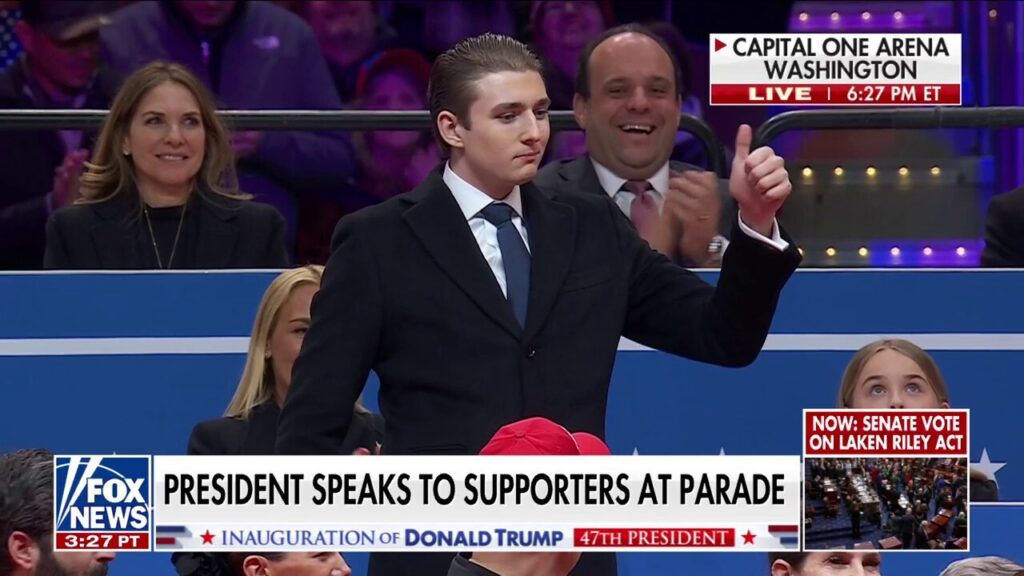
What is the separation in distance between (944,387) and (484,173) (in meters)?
1.37

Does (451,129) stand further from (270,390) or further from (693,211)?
(693,211)

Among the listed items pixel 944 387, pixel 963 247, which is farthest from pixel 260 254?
pixel 963 247

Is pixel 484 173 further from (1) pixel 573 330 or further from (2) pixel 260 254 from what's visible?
(2) pixel 260 254

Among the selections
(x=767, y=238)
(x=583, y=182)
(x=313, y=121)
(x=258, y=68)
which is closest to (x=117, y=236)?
(x=313, y=121)

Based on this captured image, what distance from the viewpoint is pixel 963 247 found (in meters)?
5.20

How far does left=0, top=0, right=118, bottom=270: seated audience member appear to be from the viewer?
5234 millimetres

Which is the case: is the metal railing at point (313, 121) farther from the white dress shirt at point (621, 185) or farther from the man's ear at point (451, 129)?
the man's ear at point (451, 129)

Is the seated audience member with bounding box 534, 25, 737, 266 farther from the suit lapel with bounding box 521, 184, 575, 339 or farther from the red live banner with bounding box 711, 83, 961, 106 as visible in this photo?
the suit lapel with bounding box 521, 184, 575, 339

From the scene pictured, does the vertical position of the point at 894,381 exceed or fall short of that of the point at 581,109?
it falls short

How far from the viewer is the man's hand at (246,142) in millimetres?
5332

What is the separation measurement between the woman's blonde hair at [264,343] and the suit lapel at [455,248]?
3.07 feet

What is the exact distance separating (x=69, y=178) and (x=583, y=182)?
136 centimetres

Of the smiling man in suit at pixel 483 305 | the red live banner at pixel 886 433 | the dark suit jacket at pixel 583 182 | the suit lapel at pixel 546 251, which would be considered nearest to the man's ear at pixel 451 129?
the smiling man in suit at pixel 483 305

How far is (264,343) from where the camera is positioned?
12.7 feet
